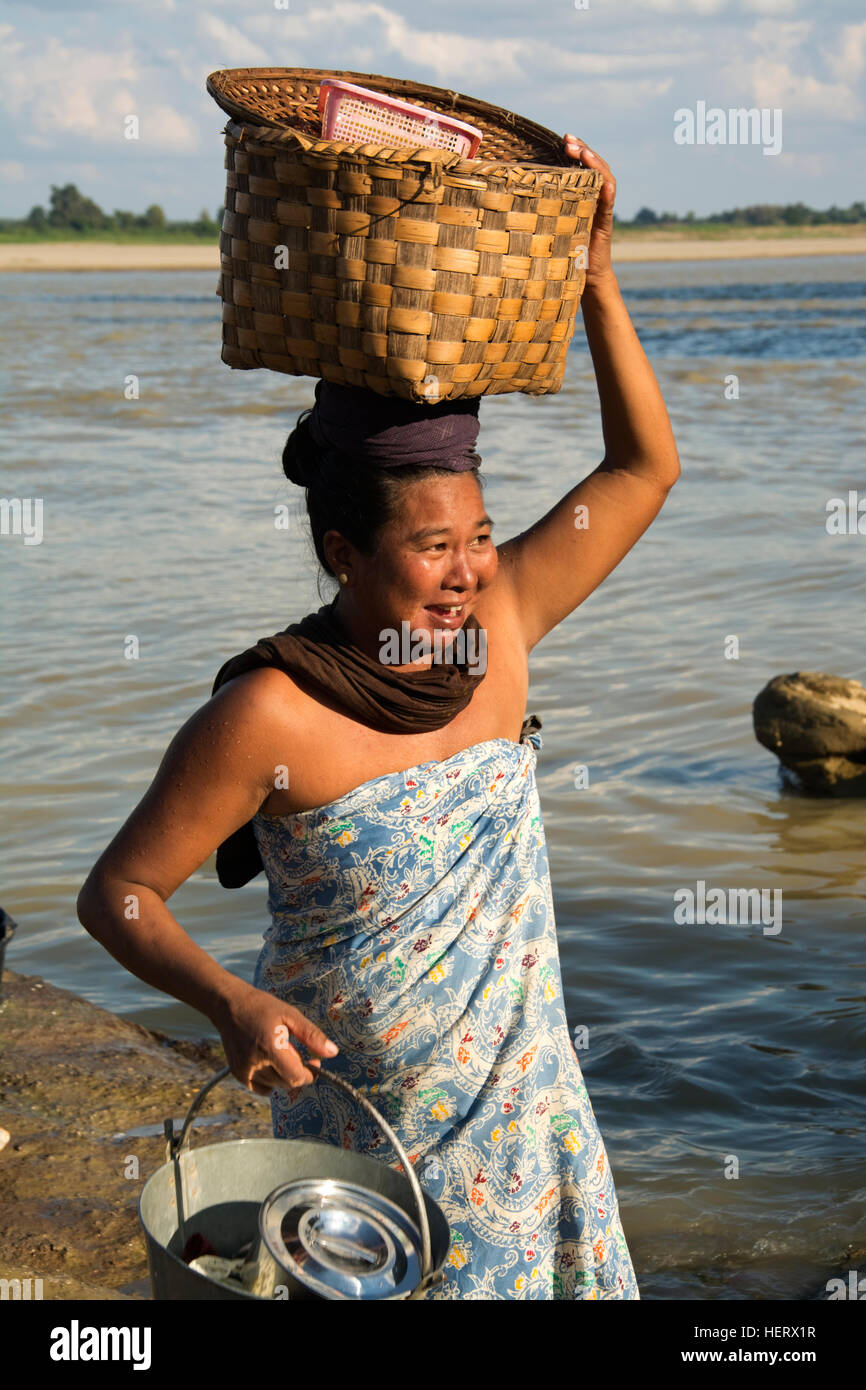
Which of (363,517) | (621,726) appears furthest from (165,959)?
(621,726)

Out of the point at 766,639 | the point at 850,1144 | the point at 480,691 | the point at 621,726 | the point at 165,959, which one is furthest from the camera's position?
the point at 766,639

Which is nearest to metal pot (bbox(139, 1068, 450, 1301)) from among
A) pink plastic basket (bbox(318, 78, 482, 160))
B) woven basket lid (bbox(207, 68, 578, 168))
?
pink plastic basket (bbox(318, 78, 482, 160))

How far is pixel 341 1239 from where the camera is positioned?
1.68 m

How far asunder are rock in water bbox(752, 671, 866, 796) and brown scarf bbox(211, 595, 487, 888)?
13.7 ft

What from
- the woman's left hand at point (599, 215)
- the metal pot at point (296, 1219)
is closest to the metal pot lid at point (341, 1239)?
the metal pot at point (296, 1219)

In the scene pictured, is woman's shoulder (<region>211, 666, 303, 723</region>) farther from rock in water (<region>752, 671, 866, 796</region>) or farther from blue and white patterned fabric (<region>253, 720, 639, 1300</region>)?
rock in water (<region>752, 671, 866, 796</region>)

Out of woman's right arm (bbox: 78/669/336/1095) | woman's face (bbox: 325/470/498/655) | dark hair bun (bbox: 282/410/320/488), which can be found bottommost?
woman's right arm (bbox: 78/669/336/1095)

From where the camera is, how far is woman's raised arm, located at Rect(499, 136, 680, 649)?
7.47 ft

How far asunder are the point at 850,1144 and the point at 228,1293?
2.63 meters

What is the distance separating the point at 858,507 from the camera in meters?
10.7

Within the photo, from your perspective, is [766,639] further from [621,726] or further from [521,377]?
[521,377]
